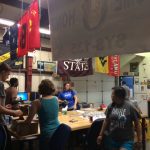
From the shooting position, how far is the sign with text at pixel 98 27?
1028 millimetres

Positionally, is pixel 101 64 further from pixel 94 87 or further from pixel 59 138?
pixel 59 138

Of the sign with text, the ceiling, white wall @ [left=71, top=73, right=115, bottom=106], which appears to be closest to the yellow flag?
the ceiling

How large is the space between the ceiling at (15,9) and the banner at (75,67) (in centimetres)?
208

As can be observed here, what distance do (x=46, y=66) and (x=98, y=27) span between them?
8204 mm

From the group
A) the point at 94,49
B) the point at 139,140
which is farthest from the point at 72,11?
the point at 139,140

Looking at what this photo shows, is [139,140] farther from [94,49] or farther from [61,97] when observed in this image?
[61,97]

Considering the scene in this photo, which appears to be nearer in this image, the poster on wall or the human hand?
the human hand

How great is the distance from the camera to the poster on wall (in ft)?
30.0

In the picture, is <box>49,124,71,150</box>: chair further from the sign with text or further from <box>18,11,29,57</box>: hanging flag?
<box>18,11,29,57</box>: hanging flag

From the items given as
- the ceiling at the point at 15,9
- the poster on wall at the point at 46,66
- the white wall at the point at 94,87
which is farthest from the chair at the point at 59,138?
the white wall at the point at 94,87

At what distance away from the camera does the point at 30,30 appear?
4035 mm

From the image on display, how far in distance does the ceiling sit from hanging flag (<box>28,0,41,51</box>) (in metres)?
1.32

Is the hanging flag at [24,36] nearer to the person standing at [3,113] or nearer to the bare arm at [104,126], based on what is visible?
the person standing at [3,113]

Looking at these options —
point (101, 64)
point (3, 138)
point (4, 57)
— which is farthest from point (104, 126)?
point (4, 57)
